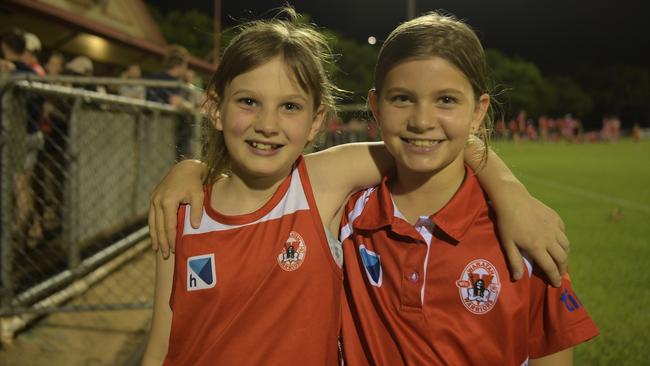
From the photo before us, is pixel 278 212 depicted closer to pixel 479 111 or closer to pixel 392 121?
pixel 392 121

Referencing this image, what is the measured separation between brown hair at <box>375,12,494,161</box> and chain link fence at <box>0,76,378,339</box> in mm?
1785

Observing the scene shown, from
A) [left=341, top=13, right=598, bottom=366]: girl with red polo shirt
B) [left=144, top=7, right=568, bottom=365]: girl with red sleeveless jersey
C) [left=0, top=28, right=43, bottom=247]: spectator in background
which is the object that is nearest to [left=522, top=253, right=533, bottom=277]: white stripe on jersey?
[left=341, top=13, right=598, bottom=366]: girl with red polo shirt

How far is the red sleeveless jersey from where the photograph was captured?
68.3 inches

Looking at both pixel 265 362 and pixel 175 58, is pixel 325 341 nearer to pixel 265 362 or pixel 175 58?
pixel 265 362

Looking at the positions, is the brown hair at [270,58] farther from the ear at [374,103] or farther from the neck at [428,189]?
the neck at [428,189]

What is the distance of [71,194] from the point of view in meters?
4.21

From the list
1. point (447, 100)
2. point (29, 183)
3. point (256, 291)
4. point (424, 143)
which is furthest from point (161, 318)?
point (29, 183)

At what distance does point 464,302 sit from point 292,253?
0.55 meters

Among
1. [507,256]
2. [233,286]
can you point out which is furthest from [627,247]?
[233,286]

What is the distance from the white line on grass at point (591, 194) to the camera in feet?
30.0

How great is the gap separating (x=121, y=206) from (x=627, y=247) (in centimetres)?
525

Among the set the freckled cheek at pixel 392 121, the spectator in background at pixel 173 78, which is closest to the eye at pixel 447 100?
the freckled cheek at pixel 392 121

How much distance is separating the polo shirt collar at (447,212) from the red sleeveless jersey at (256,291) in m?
0.18

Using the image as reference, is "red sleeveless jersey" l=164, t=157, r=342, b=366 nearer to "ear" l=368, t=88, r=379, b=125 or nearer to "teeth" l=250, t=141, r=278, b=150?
"teeth" l=250, t=141, r=278, b=150
